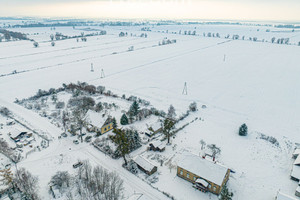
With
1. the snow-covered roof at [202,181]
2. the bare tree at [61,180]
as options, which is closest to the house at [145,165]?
the snow-covered roof at [202,181]

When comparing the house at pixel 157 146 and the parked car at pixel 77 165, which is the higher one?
the house at pixel 157 146

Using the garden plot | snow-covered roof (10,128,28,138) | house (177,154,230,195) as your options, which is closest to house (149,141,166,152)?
house (177,154,230,195)

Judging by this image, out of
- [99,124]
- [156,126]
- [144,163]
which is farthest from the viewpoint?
[156,126]

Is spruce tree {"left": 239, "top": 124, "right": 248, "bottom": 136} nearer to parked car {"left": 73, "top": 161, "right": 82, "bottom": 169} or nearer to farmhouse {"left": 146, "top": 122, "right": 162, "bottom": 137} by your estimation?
farmhouse {"left": 146, "top": 122, "right": 162, "bottom": 137}

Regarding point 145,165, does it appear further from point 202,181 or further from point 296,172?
point 296,172

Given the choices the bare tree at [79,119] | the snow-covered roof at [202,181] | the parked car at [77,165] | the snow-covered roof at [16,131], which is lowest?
the parked car at [77,165]

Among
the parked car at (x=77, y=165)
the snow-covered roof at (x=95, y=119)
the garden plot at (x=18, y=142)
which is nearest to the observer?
the parked car at (x=77, y=165)

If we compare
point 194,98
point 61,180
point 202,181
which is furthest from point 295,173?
point 61,180

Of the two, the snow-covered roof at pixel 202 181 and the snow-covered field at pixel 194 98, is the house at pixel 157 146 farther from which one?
the snow-covered roof at pixel 202 181
